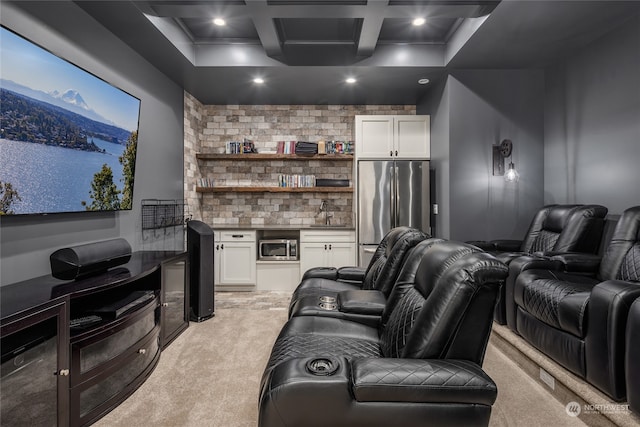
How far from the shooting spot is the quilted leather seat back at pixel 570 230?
9.55 feet

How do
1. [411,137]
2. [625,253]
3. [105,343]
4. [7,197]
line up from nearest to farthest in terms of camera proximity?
[7,197], [105,343], [625,253], [411,137]

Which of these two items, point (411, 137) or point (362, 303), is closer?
point (362, 303)

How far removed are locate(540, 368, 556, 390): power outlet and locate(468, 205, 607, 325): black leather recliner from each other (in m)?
0.56

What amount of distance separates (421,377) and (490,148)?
11.6 ft

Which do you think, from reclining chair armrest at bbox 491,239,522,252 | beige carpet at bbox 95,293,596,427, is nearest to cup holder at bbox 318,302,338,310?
beige carpet at bbox 95,293,596,427

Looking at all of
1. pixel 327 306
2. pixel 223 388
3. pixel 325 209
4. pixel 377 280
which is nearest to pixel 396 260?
pixel 377 280

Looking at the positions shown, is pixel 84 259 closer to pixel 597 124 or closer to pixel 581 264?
pixel 581 264

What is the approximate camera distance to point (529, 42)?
321cm

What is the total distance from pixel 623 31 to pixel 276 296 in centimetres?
456

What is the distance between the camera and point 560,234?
3090mm

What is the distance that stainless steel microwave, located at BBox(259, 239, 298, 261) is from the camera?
4.74m

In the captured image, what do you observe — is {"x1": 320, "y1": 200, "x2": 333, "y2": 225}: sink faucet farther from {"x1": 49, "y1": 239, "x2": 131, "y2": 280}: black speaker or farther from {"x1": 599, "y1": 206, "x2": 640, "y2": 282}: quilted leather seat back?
{"x1": 599, "y1": 206, "x2": 640, "y2": 282}: quilted leather seat back

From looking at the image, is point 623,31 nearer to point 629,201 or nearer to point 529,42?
point 529,42

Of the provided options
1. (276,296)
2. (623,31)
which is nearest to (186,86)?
(276,296)
